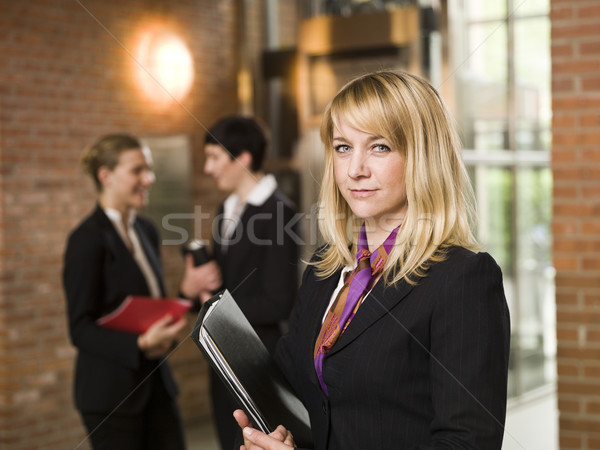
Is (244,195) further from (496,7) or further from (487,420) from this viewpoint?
(496,7)

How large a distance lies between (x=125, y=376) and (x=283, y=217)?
946mm

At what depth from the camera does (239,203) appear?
3.37m

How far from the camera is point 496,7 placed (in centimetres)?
558

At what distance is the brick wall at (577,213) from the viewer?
288 cm

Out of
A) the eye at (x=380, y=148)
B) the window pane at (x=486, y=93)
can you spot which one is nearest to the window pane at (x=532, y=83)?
the window pane at (x=486, y=93)

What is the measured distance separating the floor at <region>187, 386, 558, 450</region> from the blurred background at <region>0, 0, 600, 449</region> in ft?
0.06

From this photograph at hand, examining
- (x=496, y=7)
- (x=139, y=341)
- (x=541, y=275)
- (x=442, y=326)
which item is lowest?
(x=541, y=275)

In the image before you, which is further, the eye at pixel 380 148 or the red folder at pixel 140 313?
the red folder at pixel 140 313

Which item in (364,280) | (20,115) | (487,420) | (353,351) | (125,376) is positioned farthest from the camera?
(20,115)

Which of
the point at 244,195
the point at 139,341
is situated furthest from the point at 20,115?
the point at 139,341

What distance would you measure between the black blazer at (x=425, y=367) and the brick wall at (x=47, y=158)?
12.2 ft

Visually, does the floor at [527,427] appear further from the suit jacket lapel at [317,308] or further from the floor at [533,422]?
the suit jacket lapel at [317,308]

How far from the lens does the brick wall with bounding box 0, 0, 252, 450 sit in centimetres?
471

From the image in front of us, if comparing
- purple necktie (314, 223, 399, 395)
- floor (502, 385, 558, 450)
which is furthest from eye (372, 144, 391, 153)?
Answer: floor (502, 385, 558, 450)
